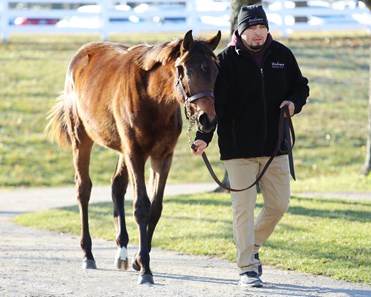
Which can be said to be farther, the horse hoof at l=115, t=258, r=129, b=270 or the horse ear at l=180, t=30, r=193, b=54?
the horse hoof at l=115, t=258, r=129, b=270

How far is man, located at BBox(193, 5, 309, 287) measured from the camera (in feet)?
24.3

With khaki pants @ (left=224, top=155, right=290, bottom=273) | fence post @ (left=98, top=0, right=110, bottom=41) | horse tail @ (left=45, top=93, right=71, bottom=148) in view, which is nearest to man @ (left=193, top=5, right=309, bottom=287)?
→ khaki pants @ (left=224, top=155, right=290, bottom=273)

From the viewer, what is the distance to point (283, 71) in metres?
7.55

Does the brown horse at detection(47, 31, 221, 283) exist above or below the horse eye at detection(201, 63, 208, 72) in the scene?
below

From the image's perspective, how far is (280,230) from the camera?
34.4 ft

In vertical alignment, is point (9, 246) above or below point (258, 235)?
below

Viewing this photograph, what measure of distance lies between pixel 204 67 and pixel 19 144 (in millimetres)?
11814

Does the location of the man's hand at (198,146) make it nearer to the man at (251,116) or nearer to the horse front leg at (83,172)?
the man at (251,116)

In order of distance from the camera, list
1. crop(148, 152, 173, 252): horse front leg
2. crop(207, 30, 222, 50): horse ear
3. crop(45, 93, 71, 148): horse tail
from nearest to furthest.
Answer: crop(207, 30, 222, 50): horse ear → crop(148, 152, 173, 252): horse front leg → crop(45, 93, 71, 148): horse tail

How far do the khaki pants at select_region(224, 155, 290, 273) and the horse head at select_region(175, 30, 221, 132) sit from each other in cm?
Result: 53

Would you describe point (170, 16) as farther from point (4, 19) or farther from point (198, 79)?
point (198, 79)

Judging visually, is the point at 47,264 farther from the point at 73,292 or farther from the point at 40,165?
the point at 40,165

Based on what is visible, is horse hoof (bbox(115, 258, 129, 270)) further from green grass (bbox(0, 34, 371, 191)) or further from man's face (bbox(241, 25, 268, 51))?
green grass (bbox(0, 34, 371, 191))

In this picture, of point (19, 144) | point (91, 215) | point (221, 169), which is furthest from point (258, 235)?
point (19, 144)
